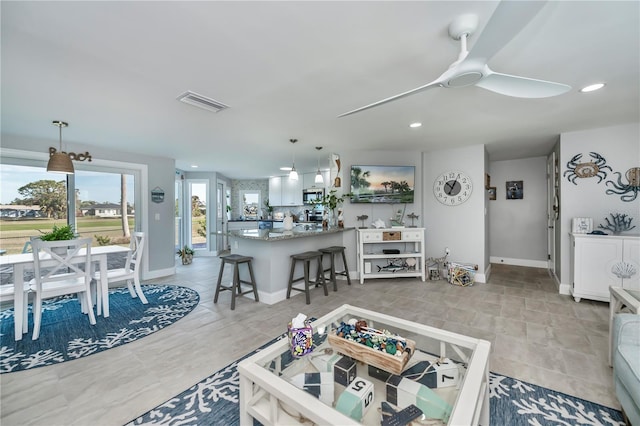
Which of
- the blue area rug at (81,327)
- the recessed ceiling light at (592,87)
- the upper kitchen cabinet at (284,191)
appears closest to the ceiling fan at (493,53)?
the recessed ceiling light at (592,87)

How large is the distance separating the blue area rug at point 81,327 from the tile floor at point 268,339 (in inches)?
6.2

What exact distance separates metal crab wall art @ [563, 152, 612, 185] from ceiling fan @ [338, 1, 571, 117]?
305 centimetres

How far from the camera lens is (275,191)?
834 cm

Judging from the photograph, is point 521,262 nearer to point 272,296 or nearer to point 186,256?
point 272,296

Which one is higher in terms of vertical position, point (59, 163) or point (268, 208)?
point (59, 163)

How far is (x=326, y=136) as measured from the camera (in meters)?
3.84

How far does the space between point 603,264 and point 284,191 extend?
6780 millimetres

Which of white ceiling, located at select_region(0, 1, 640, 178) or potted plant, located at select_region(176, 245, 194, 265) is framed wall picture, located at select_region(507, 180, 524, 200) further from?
potted plant, located at select_region(176, 245, 194, 265)

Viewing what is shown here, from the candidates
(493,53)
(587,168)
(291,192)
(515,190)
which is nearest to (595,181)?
(587,168)

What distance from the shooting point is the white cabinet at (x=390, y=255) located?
4.55 m

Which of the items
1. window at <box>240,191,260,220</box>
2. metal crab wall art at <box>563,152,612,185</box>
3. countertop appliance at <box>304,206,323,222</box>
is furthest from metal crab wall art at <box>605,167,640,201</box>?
window at <box>240,191,260,220</box>

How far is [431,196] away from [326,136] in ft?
8.19

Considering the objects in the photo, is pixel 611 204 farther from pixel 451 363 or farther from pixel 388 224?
pixel 451 363

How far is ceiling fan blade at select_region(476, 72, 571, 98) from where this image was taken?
150cm
